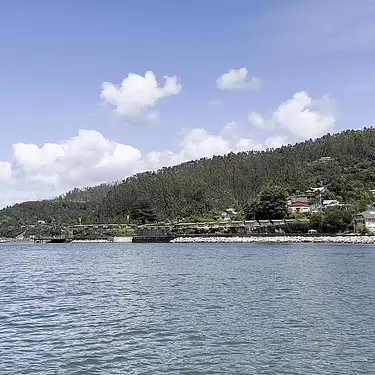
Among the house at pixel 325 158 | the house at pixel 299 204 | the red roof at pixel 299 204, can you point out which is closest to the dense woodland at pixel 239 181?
the house at pixel 325 158

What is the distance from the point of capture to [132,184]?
Answer: 164m

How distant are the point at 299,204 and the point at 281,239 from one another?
3186 cm

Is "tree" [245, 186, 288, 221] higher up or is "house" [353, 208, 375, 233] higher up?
"tree" [245, 186, 288, 221]

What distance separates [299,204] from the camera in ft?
416

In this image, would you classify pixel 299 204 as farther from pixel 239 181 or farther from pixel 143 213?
pixel 143 213

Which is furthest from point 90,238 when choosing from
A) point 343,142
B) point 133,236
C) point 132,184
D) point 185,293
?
point 185,293

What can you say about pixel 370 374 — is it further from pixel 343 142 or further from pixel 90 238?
pixel 343 142

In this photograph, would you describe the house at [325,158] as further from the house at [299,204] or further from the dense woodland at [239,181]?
the house at [299,204]

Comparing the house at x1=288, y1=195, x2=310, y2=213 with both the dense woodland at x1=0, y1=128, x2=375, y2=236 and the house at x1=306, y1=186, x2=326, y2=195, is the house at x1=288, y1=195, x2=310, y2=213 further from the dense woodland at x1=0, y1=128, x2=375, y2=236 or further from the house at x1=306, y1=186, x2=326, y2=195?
the dense woodland at x1=0, y1=128, x2=375, y2=236

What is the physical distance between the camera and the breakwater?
3492 inches

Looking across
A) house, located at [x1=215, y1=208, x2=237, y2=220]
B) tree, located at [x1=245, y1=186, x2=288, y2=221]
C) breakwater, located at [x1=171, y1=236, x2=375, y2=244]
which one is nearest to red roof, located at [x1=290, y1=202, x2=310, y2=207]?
tree, located at [x1=245, y1=186, x2=288, y2=221]

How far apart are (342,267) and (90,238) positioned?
104181 mm

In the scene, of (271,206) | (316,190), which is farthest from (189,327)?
(316,190)

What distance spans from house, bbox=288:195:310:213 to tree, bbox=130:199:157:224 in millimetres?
36572
